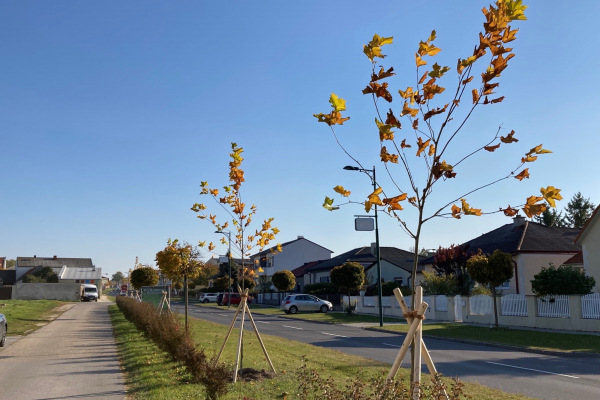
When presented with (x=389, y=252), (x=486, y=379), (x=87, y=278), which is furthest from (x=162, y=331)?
(x=87, y=278)

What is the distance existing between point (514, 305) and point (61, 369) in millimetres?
21176

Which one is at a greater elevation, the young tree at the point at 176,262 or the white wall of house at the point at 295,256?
the white wall of house at the point at 295,256

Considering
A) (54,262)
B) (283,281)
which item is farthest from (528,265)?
(54,262)

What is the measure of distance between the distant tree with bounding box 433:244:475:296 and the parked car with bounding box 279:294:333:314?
12.5 meters

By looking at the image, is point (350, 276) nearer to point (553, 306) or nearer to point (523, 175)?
point (553, 306)

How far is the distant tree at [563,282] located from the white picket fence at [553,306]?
26cm

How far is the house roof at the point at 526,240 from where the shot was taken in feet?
118

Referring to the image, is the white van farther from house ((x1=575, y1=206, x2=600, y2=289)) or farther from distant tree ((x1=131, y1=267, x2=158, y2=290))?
house ((x1=575, y1=206, x2=600, y2=289))

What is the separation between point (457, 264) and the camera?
34.3 metres

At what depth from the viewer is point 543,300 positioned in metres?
25.0

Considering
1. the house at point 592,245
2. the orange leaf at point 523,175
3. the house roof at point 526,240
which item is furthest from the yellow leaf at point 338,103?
Answer: the house roof at point 526,240

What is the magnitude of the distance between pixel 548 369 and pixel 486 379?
113 inches

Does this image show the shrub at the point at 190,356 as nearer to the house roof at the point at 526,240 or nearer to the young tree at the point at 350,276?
the young tree at the point at 350,276

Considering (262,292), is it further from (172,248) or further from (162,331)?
(162,331)
